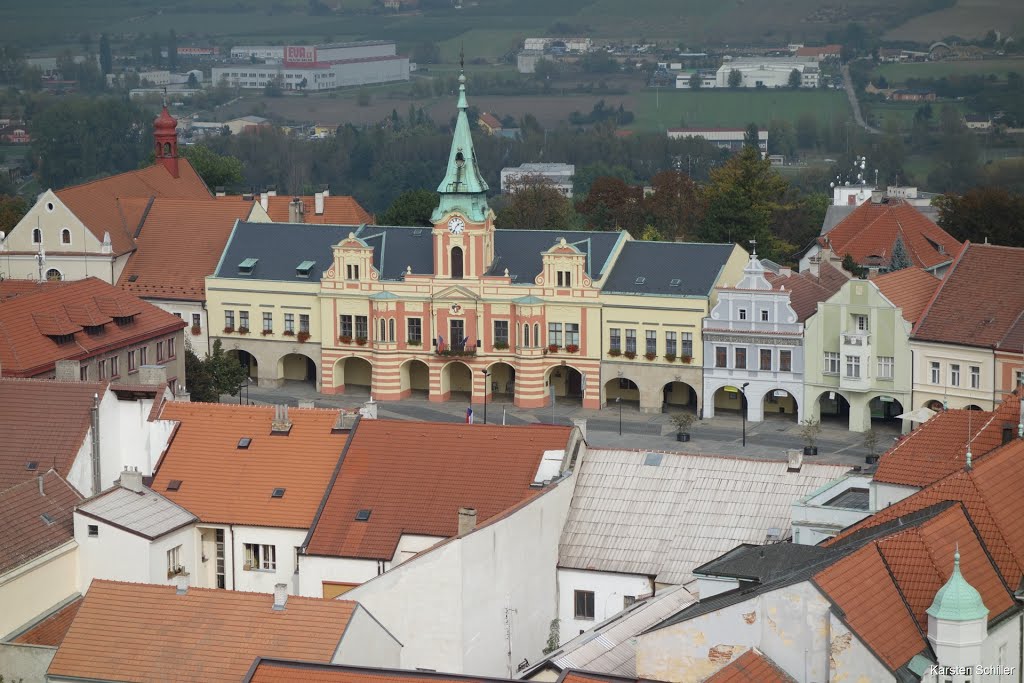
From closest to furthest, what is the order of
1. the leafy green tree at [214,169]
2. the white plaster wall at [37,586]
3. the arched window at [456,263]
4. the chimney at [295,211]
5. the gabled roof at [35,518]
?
the white plaster wall at [37,586], the gabled roof at [35,518], the arched window at [456,263], the chimney at [295,211], the leafy green tree at [214,169]

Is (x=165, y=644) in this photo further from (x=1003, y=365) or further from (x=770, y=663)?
(x=1003, y=365)

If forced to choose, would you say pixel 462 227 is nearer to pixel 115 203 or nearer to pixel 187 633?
pixel 115 203

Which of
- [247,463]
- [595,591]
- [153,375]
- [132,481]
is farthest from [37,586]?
[595,591]

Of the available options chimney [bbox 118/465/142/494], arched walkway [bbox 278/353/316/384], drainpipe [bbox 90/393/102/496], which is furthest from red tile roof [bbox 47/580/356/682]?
arched walkway [bbox 278/353/316/384]

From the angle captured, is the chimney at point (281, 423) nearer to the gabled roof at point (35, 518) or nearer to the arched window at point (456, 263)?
the gabled roof at point (35, 518)

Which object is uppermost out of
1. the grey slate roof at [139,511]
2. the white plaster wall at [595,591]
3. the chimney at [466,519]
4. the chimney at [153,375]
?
the chimney at [153,375]

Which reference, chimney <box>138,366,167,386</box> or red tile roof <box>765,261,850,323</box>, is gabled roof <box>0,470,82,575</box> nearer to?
chimney <box>138,366,167,386</box>

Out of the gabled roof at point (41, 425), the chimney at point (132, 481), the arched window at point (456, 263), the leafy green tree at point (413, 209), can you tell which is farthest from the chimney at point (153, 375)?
the leafy green tree at point (413, 209)
